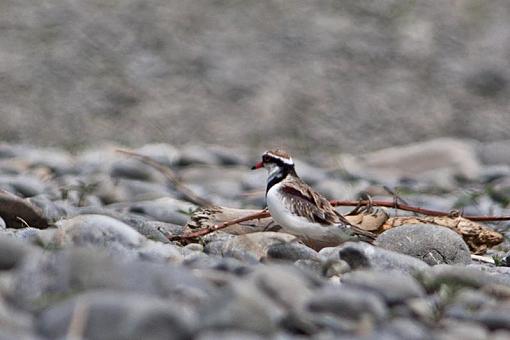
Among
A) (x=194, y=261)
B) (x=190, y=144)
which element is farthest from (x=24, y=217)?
(x=190, y=144)

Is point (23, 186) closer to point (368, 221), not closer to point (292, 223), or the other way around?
point (368, 221)

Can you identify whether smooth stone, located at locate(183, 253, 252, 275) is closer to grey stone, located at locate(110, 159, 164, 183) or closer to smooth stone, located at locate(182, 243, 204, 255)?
smooth stone, located at locate(182, 243, 204, 255)

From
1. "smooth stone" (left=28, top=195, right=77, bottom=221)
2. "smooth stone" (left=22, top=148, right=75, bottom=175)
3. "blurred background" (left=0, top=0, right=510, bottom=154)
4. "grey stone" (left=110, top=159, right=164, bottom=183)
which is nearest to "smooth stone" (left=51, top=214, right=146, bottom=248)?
"smooth stone" (left=28, top=195, right=77, bottom=221)

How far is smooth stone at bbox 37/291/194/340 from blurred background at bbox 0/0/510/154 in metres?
8.33

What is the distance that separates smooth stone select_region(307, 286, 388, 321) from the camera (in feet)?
8.73

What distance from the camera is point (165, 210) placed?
5586mm

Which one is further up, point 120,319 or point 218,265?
point 218,265

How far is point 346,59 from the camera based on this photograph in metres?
11.5

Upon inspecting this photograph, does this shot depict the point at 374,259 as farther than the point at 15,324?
Yes

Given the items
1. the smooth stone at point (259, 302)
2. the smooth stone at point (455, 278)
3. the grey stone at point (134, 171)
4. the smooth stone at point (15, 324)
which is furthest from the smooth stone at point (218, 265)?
the grey stone at point (134, 171)

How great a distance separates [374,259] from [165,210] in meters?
2.08

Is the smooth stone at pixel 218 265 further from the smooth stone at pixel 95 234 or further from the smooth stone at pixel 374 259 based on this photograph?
the smooth stone at pixel 374 259

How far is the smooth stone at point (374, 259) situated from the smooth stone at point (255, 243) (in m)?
0.27

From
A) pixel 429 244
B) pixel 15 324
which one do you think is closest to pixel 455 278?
pixel 429 244
